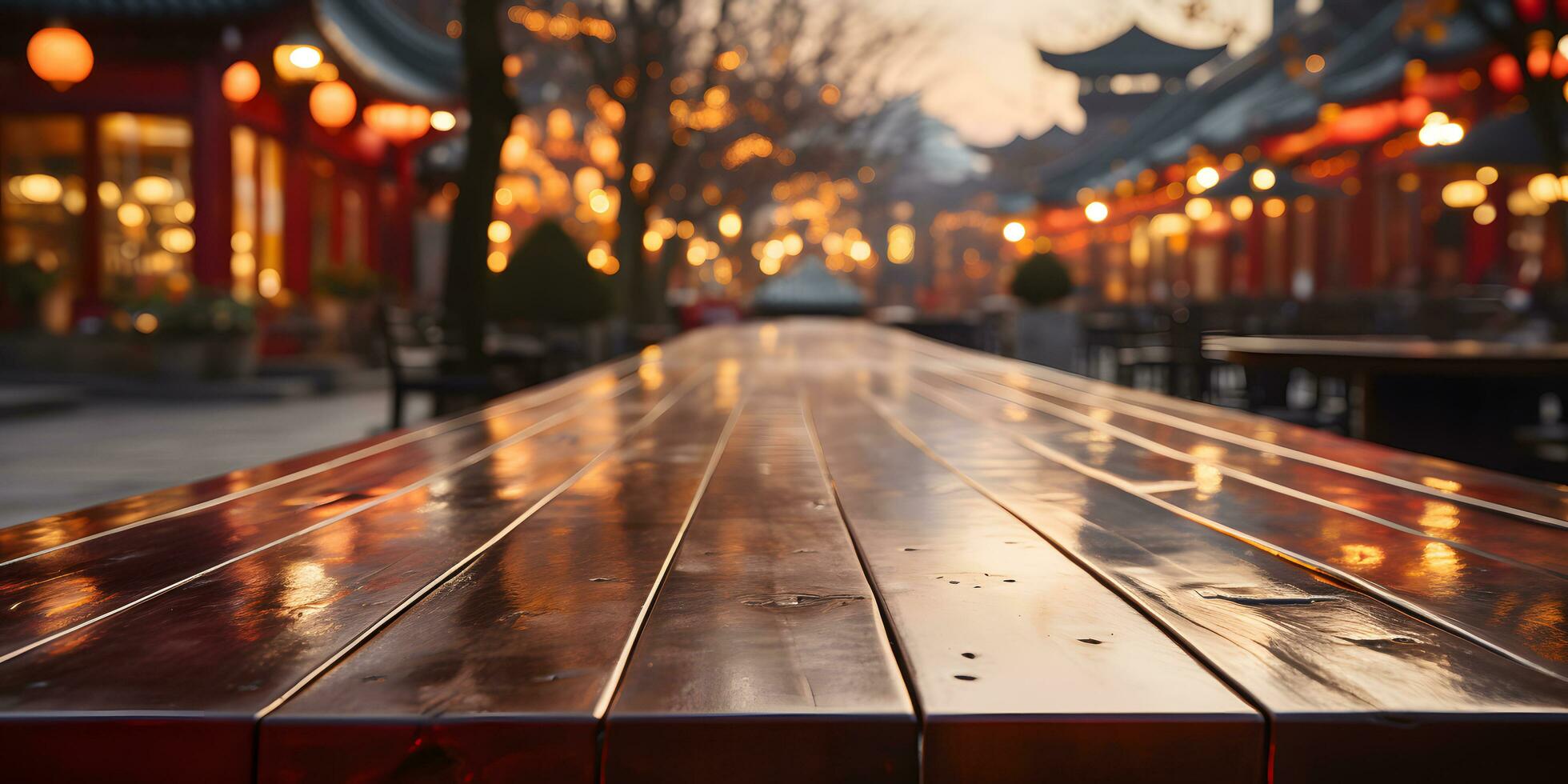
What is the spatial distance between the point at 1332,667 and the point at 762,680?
43 cm

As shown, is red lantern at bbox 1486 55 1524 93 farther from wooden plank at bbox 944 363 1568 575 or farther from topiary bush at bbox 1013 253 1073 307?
wooden plank at bbox 944 363 1568 575

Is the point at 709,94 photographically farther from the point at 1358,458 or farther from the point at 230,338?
the point at 1358,458

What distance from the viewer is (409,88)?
608 inches

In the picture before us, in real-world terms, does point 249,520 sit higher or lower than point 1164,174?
lower

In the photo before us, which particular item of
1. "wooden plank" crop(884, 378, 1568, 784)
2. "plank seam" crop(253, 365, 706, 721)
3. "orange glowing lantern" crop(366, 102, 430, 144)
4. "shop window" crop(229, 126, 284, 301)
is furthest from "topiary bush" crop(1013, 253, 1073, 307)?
"wooden plank" crop(884, 378, 1568, 784)

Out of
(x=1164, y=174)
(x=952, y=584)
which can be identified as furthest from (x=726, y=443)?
(x=1164, y=174)

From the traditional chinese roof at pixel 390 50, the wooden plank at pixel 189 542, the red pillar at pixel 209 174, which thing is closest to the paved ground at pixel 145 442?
the red pillar at pixel 209 174

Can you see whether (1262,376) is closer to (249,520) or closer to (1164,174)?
(249,520)

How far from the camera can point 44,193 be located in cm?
1299

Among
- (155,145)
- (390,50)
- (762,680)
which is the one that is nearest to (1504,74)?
(390,50)

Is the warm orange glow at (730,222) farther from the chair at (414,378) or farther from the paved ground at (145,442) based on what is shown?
the chair at (414,378)

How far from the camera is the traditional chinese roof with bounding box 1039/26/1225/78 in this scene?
38.2 metres

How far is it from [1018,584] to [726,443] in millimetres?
1343

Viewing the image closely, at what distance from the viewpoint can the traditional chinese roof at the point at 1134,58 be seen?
3819 centimetres
